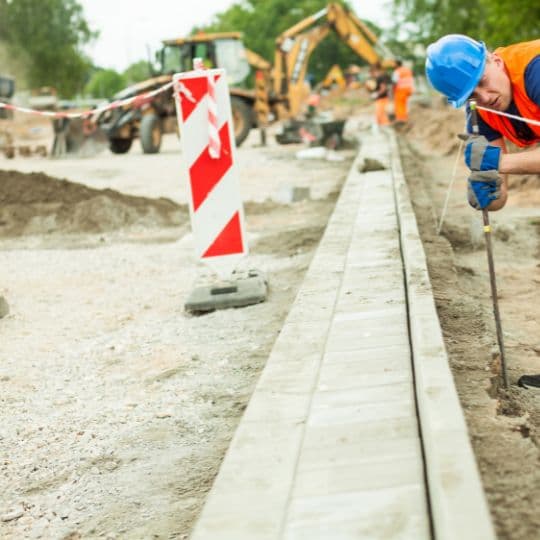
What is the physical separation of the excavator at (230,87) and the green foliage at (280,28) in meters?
57.0

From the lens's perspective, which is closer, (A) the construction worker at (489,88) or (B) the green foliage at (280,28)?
(A) the construction worker at (489,88)

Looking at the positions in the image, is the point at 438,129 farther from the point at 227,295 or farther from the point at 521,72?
the point at 521,72

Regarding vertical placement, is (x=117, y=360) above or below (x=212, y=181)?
below

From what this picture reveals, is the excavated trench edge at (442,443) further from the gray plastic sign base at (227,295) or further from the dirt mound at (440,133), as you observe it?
the dirt mound at (440,133)

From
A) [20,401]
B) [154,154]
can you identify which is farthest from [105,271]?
[154,154]

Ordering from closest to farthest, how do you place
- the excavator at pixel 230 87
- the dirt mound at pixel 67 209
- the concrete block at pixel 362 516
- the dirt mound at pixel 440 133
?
the concrete block at pixel 362 516 < the dirt mound at pixel 67 209 < the dirt mound at pixel 440 133 < the excavator at pixel 230 87

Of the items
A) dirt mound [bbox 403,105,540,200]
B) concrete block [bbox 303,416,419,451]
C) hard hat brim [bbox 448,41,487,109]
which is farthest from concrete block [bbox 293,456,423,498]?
dirt mound [bbox 403,105,540,200]

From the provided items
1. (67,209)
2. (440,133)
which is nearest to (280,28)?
(440,133)

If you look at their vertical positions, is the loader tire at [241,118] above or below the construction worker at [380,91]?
below

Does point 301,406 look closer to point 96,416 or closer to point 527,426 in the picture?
point 527,426

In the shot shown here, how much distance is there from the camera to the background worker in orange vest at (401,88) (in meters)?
21.6

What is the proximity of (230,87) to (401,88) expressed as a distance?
184 inches

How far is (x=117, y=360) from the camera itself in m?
4.48

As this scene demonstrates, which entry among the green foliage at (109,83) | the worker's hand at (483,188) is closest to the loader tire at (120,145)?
the worker's hand at (483,188)
